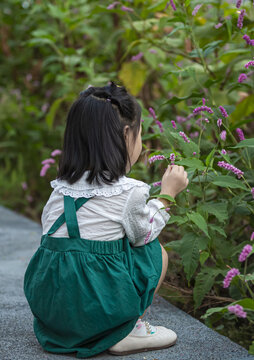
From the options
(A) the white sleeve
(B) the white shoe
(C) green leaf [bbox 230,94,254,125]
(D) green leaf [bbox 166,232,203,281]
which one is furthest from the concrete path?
(C) green leaf [bbox 230,94,254,125]

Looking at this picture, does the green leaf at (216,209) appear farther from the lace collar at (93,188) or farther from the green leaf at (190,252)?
the lace collar at (93,188)

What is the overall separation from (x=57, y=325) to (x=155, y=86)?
3.17 meters

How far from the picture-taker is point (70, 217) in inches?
64.6

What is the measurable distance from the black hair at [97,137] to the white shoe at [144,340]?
1.62 feet

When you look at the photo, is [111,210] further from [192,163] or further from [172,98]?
[172,98]

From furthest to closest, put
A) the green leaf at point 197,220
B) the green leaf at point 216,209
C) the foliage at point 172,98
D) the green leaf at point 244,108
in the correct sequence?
1. the green leaf at point 244,108
2. the foliage at point 172,98
3. the green leaf at point 216,209
4. the green leaf at point 197,220

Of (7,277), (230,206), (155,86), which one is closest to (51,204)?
(230,206)

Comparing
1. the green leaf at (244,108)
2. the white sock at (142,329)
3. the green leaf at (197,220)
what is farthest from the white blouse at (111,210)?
the green leaf at (244,108)

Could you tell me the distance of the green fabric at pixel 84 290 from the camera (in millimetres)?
1607

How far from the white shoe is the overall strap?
371 mm

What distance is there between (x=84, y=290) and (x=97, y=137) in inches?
18.4

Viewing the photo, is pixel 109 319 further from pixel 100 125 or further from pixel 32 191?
pixel 32 191

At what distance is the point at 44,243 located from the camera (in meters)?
1.71

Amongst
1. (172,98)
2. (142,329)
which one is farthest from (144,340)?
(172,98)
